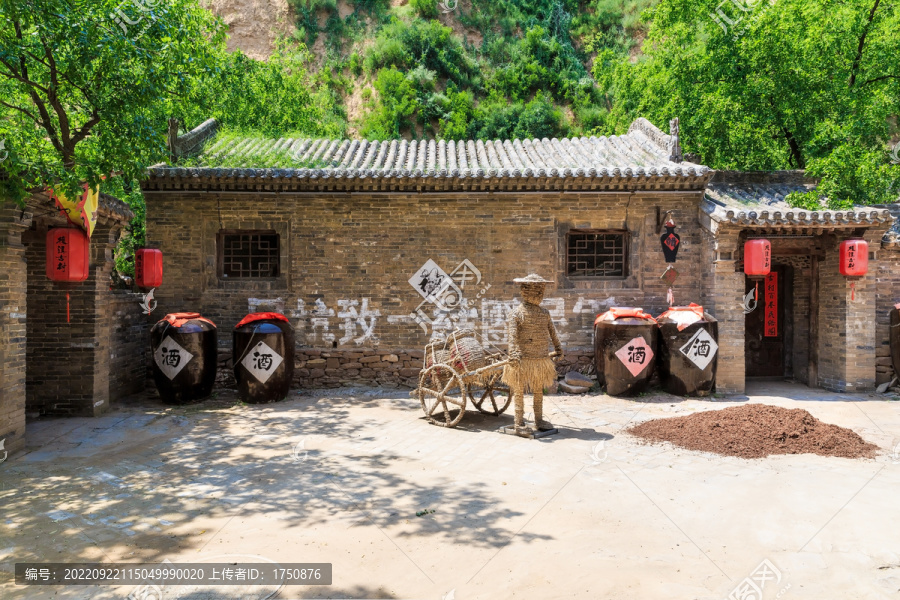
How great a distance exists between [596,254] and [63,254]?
751cm

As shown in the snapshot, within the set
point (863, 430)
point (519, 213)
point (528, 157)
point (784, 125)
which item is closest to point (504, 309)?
point (519, 213)

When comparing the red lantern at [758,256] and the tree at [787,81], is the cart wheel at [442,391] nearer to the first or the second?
the red lantern at [758,256]

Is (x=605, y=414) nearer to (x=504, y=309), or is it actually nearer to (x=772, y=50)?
(x=504, y=309)

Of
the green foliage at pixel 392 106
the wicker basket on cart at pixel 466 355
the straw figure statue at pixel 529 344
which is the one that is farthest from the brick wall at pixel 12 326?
the green foliage at pixel 392 106

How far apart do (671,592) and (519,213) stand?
6.72 m

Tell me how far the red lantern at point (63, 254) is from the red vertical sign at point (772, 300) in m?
10.5

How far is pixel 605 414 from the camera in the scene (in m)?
7.64

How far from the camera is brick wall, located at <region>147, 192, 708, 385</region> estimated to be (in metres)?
9.20

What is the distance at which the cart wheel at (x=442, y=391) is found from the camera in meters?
6.79

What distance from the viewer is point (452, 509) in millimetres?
4480

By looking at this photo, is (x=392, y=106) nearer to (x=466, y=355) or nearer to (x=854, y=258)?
(x=854, y=258)

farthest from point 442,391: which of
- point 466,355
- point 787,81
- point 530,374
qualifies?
point 787,81

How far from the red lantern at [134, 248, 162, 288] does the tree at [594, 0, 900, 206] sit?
1089 centimetres

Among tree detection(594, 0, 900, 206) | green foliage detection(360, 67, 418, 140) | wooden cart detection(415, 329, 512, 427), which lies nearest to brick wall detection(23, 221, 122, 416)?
wooden cart detection(415, 329, 512, 427)
